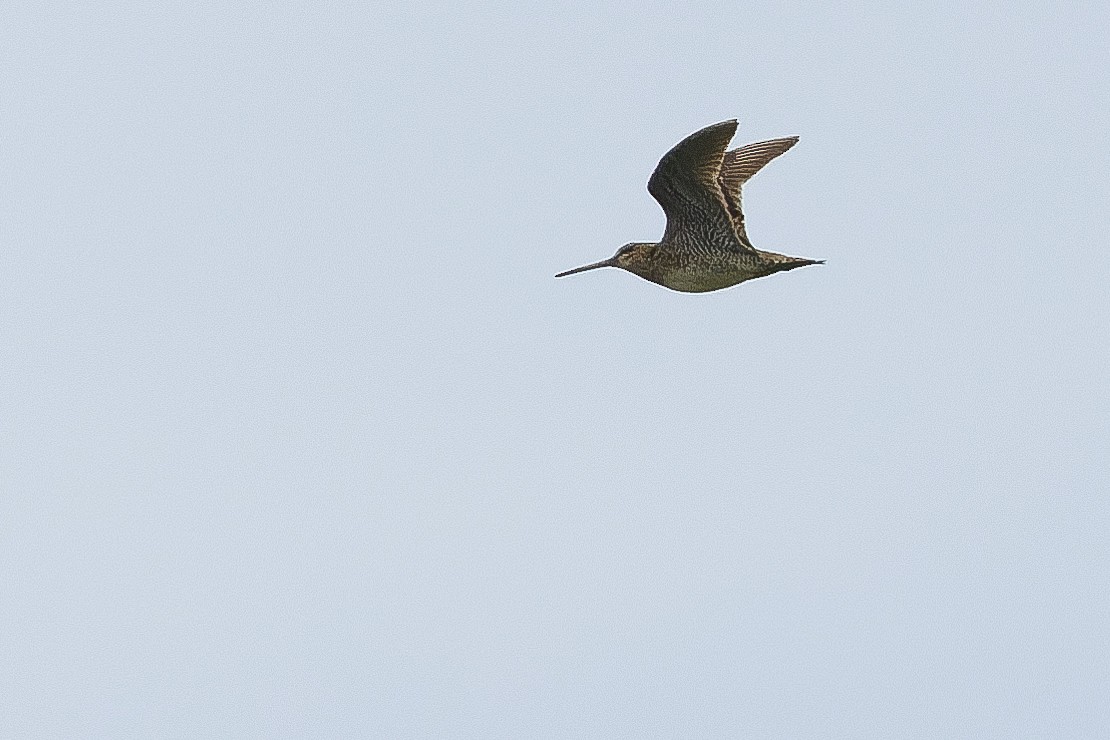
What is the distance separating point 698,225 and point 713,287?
3.50 ft

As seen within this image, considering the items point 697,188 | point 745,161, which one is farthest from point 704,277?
point 745,161

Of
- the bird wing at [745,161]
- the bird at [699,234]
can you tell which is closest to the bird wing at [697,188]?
the bird at [699,234]

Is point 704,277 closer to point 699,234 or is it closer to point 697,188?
point 699,234

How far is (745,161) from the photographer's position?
29594 millimetres

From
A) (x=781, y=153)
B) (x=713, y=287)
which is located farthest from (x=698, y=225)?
(x=781, y=153)

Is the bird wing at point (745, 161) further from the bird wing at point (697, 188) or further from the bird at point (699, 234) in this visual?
the bird wing at point (697, 188)

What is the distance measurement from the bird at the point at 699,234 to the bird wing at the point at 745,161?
72mm

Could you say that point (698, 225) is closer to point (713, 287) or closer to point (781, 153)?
point (713, 287)

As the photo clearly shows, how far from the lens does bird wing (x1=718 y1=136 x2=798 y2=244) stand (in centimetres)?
2872

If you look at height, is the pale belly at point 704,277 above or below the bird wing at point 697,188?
below

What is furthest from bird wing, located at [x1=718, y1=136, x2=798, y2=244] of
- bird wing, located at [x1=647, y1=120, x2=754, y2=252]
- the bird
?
bird wing, located at [x1=647, y1=120, x2=754, y2=252]

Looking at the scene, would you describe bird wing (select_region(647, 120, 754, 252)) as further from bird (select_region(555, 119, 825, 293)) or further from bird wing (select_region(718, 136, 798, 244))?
bird wing (select_region(718, 136, 798, 244))

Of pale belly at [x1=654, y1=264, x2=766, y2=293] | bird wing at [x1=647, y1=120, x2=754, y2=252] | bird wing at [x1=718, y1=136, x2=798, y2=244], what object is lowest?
pale belly at [x1=654, y1=264, x2=766, y2=293]

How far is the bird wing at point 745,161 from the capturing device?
28.7m
